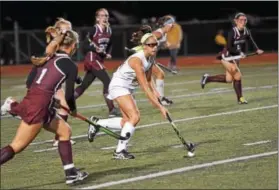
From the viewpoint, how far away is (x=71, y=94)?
8625 mm

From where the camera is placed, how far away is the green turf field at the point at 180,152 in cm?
866

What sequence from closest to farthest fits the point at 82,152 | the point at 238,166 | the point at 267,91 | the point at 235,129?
the point at 238,166
the point at 82,152
the point at 235,129
the point at 267,91

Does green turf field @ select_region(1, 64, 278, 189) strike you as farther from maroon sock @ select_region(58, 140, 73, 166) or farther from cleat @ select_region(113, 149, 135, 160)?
maroon sock @ select_region(58, 140, 73, 166)

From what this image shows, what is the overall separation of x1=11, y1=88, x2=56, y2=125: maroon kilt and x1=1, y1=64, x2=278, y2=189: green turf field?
2.57 ft

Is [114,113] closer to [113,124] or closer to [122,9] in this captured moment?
[113,124]

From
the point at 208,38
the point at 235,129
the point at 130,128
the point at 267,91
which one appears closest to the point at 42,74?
the point at 130,128

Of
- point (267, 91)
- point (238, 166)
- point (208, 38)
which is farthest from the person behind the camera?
point (208, 38)

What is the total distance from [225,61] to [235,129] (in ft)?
13.2

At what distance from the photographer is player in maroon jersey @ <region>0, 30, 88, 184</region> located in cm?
842

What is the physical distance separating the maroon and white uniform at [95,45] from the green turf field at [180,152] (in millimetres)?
1017

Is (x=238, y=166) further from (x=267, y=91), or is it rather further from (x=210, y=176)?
(x=267, y=91)

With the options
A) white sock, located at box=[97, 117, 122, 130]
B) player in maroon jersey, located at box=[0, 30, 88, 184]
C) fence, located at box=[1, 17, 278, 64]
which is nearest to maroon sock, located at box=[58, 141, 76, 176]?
player in maroon jersey, located at box=[0, 30, 88, 184]

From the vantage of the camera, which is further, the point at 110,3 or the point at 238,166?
the point at 110,3

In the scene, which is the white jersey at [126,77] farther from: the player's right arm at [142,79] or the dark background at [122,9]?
the dark background at [122,9]
